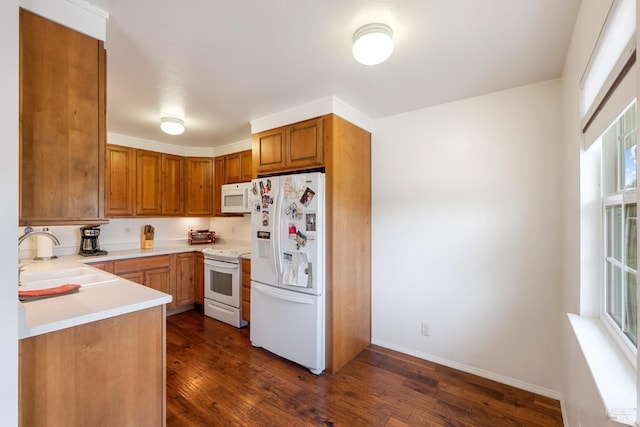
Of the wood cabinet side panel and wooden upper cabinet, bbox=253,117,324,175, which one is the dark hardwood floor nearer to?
the wood cabinet side panel

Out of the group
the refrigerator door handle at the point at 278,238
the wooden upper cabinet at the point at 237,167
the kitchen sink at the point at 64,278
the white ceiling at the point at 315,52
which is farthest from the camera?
the wooden upper cabinet at the point at 237,167

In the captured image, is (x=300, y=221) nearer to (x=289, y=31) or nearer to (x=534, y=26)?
(x=289, y=31)

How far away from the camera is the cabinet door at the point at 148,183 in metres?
3.68

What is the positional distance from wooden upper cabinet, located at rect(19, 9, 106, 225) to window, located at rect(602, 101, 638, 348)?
229 centimetres

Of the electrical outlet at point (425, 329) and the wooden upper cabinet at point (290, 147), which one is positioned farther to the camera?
the electrical outlet at point (425, 329)

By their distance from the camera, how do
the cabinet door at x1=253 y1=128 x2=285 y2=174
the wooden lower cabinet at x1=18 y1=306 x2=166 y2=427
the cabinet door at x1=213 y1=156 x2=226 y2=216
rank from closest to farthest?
the wooden lower cabinet at x1=18 y1=306 x2=166 y2=427 < the cabinet door at x1=253 y1=128 x2=285 y2=174 < the cabinet door at x1=213 y1=156 x2=226 y2=216

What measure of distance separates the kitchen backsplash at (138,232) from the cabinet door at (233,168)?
0.59 meters

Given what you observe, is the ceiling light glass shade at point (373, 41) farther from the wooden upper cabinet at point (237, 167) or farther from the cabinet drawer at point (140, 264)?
the cabinet drawer at point (140, 264)

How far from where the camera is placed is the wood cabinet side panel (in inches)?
94.1

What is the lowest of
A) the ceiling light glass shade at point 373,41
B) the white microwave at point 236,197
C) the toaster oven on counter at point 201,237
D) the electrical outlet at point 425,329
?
the electrical outlet at point 425,329

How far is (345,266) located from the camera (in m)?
2.54

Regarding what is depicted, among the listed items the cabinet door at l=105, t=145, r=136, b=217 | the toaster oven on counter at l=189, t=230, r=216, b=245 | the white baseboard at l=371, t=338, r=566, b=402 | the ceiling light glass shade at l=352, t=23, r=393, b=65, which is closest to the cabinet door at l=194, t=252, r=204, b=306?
the toaster oven on counter at l=189, t=230, r=216, b=245

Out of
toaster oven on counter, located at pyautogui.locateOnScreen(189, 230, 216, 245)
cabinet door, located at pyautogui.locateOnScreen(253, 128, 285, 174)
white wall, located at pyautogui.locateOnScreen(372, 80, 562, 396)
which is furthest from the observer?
toaster oven on counter, located at pyautogui.locateOnScreen(189, 230, 216, 245)

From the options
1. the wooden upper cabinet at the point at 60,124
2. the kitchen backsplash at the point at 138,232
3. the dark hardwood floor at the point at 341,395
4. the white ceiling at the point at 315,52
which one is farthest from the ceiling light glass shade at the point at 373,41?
the kitchen backsplash at the point at 138,232
